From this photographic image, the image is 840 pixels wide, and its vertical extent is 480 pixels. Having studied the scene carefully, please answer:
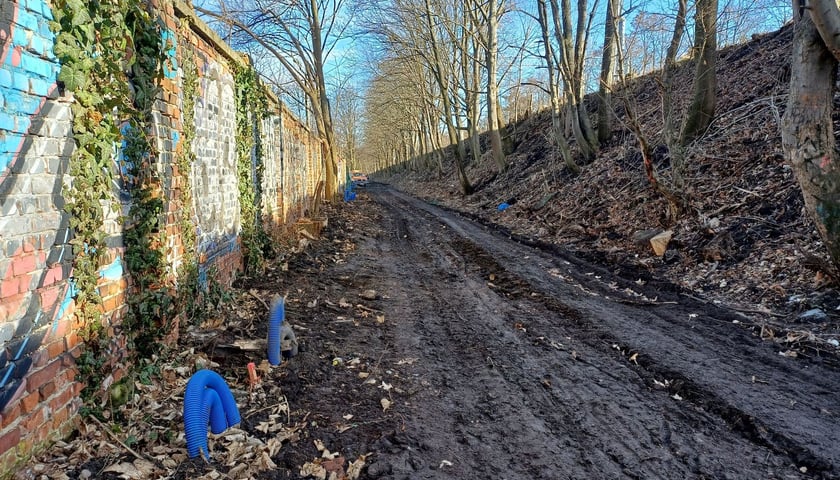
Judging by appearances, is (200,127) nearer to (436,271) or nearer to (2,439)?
(2,439)

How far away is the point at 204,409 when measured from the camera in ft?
9.37

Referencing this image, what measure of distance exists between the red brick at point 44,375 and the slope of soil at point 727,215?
19.5 ft

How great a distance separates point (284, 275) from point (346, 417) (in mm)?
4526

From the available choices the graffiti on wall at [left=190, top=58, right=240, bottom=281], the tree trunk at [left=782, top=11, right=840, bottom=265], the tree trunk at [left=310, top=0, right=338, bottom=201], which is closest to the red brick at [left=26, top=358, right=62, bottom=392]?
the graffiti on wall at [left=190, top=58, right=240, bottom=281]

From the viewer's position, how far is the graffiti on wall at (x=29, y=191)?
A: 2391 mm

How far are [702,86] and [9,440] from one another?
487 inches

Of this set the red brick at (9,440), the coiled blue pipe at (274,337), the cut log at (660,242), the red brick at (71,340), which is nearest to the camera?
the red brick at (9,440)

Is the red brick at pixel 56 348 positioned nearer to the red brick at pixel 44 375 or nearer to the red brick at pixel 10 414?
the red brick at pixel 44 375

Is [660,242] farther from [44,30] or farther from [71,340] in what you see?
[44,30]

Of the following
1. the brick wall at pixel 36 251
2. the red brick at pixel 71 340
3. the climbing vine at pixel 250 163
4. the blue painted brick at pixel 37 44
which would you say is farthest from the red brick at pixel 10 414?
the climbing vine at pixel 250 163

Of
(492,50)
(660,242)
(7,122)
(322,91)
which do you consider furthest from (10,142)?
(492,50)

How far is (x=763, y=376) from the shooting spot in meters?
3.96

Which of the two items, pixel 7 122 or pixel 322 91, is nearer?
pixel 7 122

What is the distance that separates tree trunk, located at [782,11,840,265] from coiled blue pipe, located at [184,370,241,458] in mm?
6267
